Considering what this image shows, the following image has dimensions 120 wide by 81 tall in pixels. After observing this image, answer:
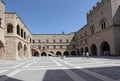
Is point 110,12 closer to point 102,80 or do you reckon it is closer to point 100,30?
point 100,30

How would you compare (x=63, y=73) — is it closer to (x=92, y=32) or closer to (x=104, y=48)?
(x=104, y=48)

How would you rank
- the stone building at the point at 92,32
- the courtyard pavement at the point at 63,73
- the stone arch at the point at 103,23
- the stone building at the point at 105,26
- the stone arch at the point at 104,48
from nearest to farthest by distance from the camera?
the courtyard pavement at the point at 63,73, the stone building at the point at 92,32, the stone building at the point at 105,26, the stone arch at the point at 103,23, the stone arch at the point at 104,48

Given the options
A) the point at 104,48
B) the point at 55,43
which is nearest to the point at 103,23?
the point at 104,48

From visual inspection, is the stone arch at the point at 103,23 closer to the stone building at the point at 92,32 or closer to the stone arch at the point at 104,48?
the stone building at the point at 92,32

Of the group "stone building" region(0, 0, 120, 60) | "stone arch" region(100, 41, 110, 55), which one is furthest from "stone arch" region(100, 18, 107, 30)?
"stone arch" region(100, 41, 110, 55)

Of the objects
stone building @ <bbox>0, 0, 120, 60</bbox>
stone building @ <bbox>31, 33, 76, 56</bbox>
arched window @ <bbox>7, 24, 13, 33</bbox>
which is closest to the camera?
stone building @ <bbox>0, 0, 120, 60</bbox>

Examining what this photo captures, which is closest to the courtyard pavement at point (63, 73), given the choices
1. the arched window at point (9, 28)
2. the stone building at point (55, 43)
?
the arched window at point (9, 28)

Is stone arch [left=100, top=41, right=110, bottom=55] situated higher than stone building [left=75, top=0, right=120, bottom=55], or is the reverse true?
stone building [left=75, top=0, right=120, bottom=55]

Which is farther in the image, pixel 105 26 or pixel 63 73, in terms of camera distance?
pixel 105 26

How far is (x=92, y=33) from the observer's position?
160 ft

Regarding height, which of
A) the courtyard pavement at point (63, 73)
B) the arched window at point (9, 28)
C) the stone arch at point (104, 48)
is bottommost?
the courtyard pavement at point (63, 73)

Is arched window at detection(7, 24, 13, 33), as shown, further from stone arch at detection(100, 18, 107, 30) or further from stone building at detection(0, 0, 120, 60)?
stone arch at detection(100, 18, 107, 30)

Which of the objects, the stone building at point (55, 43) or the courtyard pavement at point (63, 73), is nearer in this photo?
the courtyard pavement at point (63, 73)

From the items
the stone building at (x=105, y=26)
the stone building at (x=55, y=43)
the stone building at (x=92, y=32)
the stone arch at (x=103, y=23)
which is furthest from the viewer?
the stone building at (x=55, y=43)
